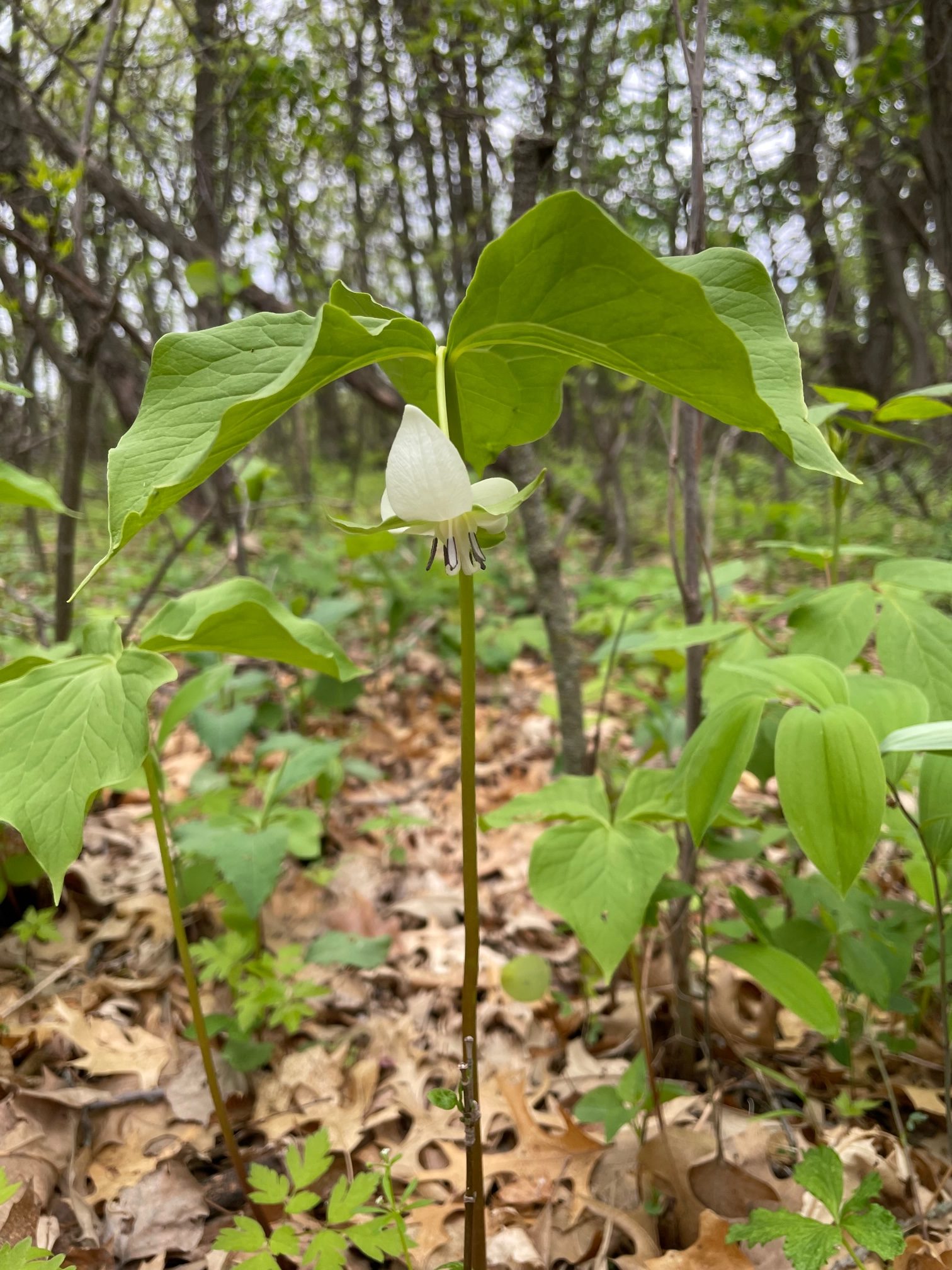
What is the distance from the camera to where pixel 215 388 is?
72 centimetres

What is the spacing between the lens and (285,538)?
6.35m

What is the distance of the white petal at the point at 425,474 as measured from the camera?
0.73m

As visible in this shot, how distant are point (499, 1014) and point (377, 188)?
20.4ft

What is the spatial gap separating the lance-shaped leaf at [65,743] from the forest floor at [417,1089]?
72 centimetres

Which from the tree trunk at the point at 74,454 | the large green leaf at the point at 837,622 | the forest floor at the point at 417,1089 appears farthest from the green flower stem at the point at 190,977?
the tree trunk at the point at 74,454

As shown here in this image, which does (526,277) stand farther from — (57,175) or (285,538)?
(285,538)

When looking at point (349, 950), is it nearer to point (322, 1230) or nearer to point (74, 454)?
point (322, 1230)

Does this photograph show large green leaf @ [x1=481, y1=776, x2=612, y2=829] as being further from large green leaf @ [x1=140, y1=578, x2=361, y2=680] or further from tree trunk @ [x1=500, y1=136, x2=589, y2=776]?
tree trunk @ [x1=500, y1=136, x2=589, y2=776]

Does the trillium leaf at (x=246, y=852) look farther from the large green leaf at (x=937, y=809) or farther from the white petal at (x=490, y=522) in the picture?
the large green leaf at (x=937, y=809)

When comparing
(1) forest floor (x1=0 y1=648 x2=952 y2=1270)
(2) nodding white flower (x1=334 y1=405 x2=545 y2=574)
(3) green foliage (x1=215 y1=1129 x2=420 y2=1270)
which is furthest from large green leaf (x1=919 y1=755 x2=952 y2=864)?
(3) green foliage (x1=215 y1=1129 x2=420 y2=1270)

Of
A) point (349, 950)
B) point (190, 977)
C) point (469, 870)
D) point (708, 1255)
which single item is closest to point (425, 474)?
point (469, 870)

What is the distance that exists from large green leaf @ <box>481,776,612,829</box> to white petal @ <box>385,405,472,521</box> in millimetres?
717

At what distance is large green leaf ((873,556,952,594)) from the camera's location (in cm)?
130

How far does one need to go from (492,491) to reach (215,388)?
0.31 meters
